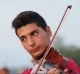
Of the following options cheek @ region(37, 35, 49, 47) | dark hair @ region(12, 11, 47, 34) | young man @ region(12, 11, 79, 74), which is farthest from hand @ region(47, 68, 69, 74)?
dark hair @ region(12, 11, 47, 34)

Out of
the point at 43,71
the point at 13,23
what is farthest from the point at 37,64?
the point at 13,23

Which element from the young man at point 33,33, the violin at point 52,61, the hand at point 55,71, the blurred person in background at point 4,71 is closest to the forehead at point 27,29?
the young man at point 33,33

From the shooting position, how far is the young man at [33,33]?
2.61 meters

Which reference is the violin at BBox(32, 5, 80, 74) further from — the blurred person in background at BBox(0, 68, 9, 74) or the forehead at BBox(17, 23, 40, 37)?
the blurred person in background at BBox(0, 68, 9, 74)

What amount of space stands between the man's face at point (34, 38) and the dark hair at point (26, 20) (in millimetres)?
24

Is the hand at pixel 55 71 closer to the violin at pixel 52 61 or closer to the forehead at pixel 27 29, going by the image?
the violin at pixel 52 61

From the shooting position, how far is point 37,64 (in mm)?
2670

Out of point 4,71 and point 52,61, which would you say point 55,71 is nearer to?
point 52,61

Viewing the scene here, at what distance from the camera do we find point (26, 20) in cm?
273

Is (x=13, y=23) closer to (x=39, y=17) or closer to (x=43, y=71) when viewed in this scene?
(x=39, y=17)

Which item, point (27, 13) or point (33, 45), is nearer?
point (33, 45)

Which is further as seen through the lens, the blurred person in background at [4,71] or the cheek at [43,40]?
the cheek at [43,40]

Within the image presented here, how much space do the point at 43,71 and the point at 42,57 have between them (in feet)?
0.24

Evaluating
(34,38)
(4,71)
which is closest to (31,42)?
(34,38)
